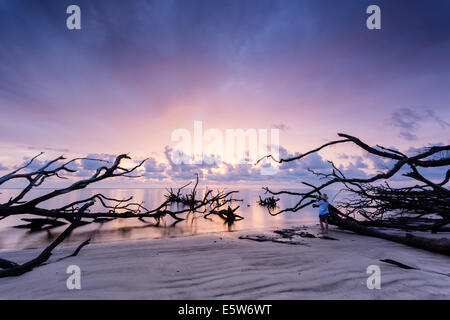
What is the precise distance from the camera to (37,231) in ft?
37.0

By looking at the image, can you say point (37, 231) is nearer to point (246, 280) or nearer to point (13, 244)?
point (13, 244)

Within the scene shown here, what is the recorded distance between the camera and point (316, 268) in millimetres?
3486

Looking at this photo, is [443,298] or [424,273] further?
[424,273]

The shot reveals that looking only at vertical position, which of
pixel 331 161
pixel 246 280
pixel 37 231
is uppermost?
pixel 331 161

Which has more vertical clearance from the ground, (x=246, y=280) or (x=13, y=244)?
(x=246, y=280)

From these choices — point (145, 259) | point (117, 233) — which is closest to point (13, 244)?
point (117, 233)
